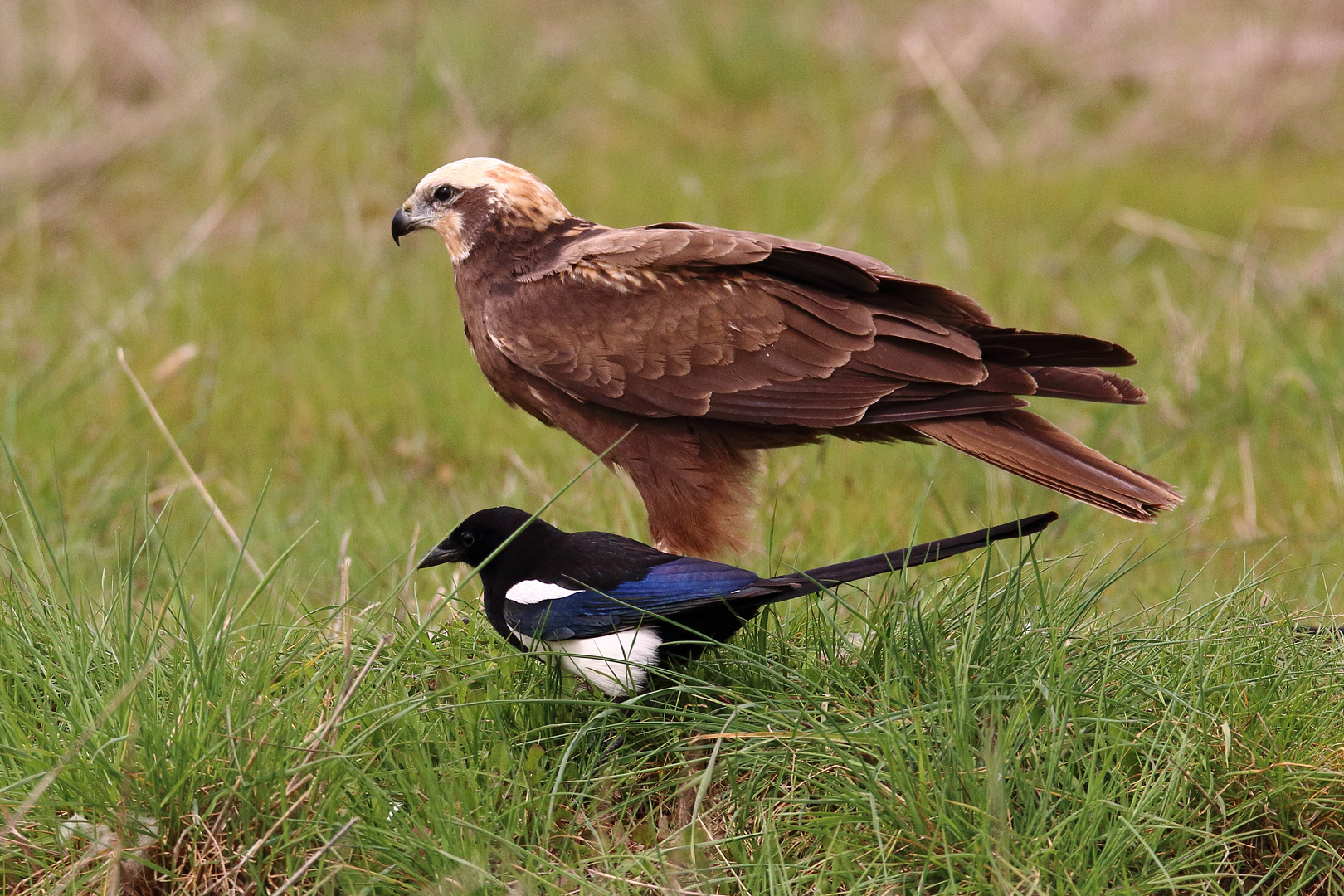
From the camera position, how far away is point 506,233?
13.7 ft

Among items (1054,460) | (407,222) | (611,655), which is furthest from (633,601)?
(407,222)

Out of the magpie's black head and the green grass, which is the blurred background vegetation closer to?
the magpie's black head

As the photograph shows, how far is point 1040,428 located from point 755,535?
1129mm

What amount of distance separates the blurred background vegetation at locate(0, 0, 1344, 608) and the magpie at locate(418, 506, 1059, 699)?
0.59 metres

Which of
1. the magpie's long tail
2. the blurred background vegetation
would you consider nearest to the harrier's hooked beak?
the blurred background vegetation

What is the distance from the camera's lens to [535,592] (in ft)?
10.4

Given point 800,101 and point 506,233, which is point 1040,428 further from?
point 800,101

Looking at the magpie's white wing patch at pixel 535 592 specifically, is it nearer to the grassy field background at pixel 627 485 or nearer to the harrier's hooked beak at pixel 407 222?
the grassy field background at pixel 627 485

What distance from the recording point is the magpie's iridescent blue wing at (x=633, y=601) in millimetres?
3053

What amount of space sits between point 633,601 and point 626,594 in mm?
21

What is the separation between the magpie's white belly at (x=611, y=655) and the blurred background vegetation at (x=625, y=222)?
2.38ft

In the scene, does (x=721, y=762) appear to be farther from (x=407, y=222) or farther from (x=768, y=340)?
(x=407, y=222)

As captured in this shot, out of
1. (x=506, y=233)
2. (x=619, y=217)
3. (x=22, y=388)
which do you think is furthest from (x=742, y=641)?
(x=619, y=217)

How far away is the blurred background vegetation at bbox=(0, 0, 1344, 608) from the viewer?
500cm
